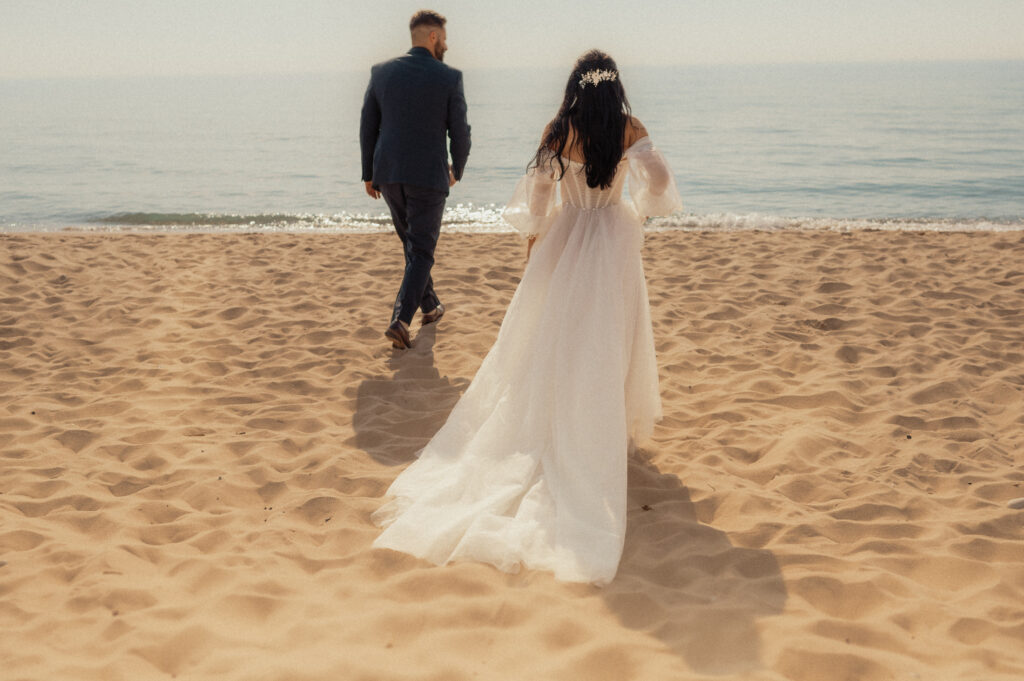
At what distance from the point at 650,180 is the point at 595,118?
0.37 metres

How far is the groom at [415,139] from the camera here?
17.9 ft

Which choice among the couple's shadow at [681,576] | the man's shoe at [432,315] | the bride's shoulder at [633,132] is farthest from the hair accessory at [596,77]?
the man's shoe at [432,315]

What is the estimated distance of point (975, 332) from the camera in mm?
5945

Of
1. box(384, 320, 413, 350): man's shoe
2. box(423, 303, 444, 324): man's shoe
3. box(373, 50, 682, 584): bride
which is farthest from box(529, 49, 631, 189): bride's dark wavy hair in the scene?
box(423, 303, 444, 324): man's shoe

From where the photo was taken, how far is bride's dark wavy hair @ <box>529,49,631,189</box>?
11.4 feet

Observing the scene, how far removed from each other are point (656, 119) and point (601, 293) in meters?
36.5

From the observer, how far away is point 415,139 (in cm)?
552

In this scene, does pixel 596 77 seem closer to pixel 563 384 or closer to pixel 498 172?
pixel 563 384

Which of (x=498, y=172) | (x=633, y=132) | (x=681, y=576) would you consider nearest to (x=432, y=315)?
(x=633, y=132)

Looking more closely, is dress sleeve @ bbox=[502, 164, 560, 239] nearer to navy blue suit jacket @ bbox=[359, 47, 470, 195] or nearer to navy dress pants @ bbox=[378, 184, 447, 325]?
navy blue suit jacket @ bbox=[359, 47, 470, 195]

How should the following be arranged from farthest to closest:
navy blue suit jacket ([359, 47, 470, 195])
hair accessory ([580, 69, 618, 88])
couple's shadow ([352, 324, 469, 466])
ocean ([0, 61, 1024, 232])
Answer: ocean ([0, 61, 1024, 232]), navy blue suit jacket ([359, 47, 470, 195]), couple's shadow ([352, 324, 469, 466]), hair accessory ([580, 69, 618, 88])

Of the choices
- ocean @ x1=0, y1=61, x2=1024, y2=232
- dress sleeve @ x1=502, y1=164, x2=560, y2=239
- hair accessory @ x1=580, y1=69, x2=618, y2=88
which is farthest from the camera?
ocean @ x1=0, y1=61, x2=1024, y2=232

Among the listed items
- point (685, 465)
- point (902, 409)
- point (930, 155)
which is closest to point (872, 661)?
point (685, 465)

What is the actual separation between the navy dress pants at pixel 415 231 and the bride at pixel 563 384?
188 centimetres
